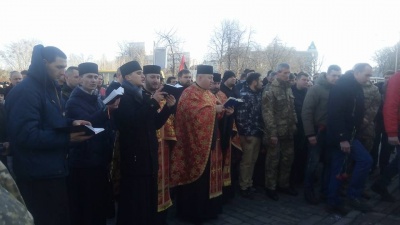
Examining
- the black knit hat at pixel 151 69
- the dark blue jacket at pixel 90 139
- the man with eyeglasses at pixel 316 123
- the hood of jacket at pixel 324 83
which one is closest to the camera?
the dark blue jacket at pixel 90 139

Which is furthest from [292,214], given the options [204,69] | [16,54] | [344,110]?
[16,54]

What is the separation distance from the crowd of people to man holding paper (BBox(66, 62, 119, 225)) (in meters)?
0.01

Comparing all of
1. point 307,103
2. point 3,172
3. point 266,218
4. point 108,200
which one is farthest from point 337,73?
point 3,172

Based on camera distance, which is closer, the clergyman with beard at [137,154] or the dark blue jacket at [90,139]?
the dark blue jacket at [90,139]

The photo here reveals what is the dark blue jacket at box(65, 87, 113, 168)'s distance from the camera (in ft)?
12.7

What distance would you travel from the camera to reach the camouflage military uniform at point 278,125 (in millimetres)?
6012

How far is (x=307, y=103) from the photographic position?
5.95 metres

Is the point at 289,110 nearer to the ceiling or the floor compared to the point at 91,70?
nearer to the floor

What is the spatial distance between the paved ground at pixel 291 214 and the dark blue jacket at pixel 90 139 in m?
1.43

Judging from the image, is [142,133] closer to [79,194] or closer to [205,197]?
[79,194]

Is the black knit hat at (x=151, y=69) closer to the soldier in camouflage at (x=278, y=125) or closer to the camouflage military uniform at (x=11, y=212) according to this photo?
the soldier in camouflage at (x=278, y=125)

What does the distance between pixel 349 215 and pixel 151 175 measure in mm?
2880

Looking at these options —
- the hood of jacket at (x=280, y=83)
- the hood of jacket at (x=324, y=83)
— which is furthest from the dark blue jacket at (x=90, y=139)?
the hood of jacket at (x=324, y=83)

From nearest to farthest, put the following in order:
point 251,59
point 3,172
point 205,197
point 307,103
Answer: point 3,172
point 205,197
point 307,103
point 251,59
